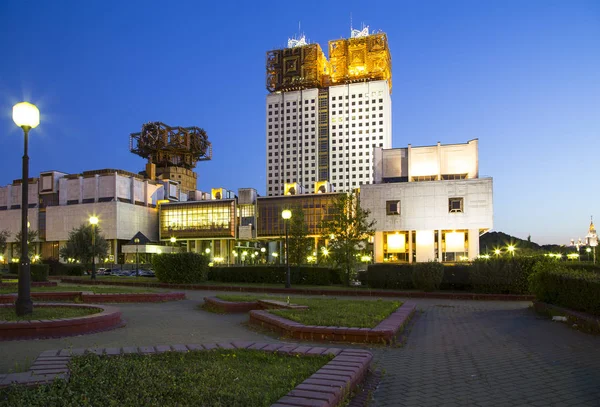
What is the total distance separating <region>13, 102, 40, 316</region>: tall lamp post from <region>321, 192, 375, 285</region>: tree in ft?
57.3

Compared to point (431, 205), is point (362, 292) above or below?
below

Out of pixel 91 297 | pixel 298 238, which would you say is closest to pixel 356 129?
pixel 298 238

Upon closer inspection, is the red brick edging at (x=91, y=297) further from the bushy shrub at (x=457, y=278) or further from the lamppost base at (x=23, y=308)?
the bushy shrub at (x=457, y=278)

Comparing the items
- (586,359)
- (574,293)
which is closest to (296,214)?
(574,293)

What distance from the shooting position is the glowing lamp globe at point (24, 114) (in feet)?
35.6

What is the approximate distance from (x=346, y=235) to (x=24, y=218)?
754 inches

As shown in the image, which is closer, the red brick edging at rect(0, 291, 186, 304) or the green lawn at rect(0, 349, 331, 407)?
the green lawn at rect(0, 349, 331, 407)

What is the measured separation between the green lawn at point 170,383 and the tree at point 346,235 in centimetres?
2020

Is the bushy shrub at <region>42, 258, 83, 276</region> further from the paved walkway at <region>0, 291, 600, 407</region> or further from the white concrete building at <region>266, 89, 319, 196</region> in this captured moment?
the white concrete building at <region>266, 89, 319, 196</region>

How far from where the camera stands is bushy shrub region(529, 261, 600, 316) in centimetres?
1063

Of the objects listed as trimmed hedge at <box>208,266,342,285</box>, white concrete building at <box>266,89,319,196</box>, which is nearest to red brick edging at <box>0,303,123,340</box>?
trimmed hedge at <box>208,266,342,285</box>

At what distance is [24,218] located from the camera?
1078 cm

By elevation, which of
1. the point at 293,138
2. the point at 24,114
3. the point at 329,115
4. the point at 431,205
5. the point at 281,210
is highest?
the point at 329,115

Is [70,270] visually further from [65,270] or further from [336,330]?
[336,330]
